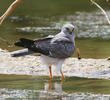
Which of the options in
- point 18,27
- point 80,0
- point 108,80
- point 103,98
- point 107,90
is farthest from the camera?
point 80,0

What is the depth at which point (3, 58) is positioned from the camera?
36.1 feet

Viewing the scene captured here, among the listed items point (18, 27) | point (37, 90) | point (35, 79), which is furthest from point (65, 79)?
point (18, 27)

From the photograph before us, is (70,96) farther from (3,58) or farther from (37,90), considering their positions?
(3,58)

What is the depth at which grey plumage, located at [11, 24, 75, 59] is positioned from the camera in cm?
861

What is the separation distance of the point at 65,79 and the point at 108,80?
2.88 feet

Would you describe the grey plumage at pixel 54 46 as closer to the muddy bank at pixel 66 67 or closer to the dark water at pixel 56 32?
the dark water at pixel 56 32

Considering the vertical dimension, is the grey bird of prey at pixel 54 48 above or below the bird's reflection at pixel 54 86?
above

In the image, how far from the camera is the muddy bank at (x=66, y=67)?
394 inches

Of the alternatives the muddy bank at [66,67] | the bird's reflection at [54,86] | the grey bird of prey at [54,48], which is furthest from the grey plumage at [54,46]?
the muddy bank at [66,67]

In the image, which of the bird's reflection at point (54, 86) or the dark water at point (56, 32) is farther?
the bird's reflection at point (54, 86)

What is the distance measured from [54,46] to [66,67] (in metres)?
1.61

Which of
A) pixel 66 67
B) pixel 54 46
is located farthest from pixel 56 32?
pixel 54 46

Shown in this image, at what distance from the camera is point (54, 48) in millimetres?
8906

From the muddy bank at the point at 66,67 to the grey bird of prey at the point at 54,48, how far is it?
38.4 inches
